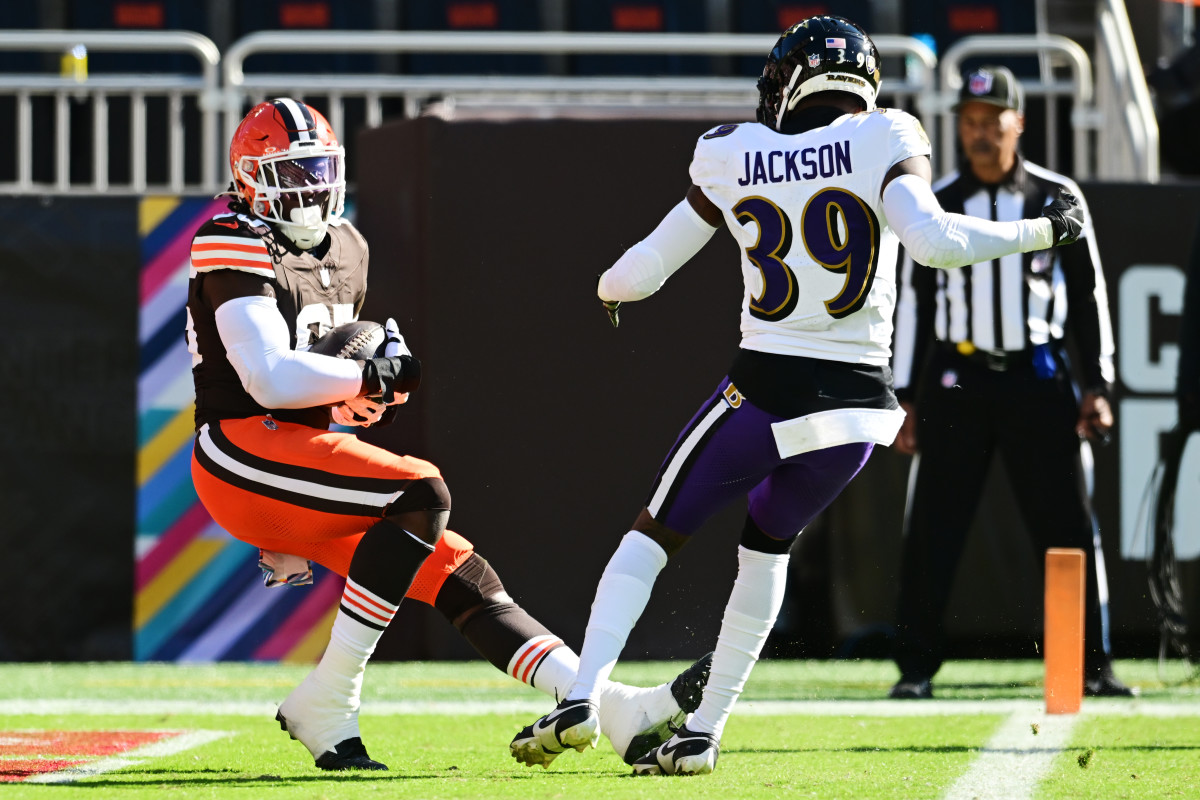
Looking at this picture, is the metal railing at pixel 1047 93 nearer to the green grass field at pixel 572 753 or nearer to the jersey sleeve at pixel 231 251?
the green grass field at pixel 572 753

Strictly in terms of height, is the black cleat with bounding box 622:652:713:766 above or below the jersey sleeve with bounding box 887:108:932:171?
below

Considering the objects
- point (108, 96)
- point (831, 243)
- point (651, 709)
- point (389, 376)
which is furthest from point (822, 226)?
point (108, 96)

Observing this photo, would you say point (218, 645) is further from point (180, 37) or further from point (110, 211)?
point (180, 37)

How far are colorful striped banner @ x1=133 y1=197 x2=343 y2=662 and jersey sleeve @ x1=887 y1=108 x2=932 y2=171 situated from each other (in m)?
3.46

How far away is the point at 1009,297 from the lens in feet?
19.0

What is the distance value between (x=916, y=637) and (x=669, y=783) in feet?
8.20

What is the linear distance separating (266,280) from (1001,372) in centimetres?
297

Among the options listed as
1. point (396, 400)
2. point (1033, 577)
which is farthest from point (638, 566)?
point (1033, 577)

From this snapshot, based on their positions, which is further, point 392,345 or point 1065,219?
point 392,345

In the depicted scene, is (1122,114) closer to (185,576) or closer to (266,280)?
(185,576)

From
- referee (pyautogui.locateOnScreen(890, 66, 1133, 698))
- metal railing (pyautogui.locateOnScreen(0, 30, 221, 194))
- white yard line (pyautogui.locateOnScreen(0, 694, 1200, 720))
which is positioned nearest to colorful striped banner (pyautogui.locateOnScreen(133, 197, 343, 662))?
metal railing (pyautogui.locateOnScreen(0, 30, 221, 194))

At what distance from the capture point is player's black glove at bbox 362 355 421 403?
12.5 feet

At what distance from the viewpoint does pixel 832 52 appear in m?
3.69

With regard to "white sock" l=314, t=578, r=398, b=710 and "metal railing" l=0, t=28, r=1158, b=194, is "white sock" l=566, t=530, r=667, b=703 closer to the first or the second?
"white sock" l=314, t=578, r=398, b=710
